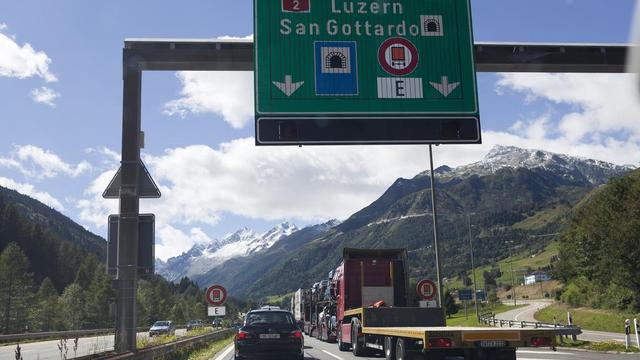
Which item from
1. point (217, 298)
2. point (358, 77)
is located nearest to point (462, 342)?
point (358, 77)

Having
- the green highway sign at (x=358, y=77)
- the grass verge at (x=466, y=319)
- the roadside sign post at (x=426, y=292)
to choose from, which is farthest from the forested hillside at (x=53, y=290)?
the green highway sign at (x=358, y=77)

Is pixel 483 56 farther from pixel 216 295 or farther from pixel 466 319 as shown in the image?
pixel 466 319

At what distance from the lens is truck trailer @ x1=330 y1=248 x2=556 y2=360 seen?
1241 centimetres

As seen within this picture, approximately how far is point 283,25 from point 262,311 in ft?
26.1

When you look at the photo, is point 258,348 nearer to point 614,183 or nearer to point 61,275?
point 614,183

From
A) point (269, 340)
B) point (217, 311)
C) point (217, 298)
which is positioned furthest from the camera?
point (217, 311)

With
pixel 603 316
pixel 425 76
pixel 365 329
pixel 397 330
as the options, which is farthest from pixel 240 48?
pixel 603 316

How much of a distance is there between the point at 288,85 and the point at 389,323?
870 cm

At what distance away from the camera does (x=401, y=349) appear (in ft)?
47.8

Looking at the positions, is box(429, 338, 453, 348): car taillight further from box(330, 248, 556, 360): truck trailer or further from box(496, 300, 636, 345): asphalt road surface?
box(496, 300, 636, 345): asphalt road surface

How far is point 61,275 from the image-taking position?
126500 mm

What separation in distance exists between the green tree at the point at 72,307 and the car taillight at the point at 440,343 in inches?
3502

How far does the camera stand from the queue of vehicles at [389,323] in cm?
1241

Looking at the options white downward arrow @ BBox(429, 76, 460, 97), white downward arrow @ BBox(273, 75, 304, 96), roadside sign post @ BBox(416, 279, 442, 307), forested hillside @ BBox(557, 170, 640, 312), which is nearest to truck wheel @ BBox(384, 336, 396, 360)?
white downward arrow @ BBox(429, 76, 460, 97)
